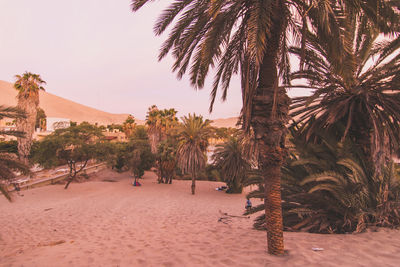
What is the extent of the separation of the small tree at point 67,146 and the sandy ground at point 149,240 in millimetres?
5790

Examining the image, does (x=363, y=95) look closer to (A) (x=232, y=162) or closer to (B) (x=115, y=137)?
(A) (x=232, y=162)

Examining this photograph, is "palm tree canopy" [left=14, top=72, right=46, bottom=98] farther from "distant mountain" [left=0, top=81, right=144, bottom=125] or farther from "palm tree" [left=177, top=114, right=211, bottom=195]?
"distant mountain" [left=0, top=81, right=144, bottom=125]

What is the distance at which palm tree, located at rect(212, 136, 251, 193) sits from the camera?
2141 cm

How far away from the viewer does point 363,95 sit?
6711 mm

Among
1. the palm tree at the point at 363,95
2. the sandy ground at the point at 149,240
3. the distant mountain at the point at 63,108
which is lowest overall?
the sandy ground at the point at 149,240

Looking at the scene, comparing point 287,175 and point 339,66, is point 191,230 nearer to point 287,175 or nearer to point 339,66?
point 287,175

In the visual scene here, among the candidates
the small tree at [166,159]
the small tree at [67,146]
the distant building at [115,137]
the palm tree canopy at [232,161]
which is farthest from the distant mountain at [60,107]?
the palm tree canopy at [232,161]

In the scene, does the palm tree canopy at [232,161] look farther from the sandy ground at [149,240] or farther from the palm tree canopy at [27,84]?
the palm tree canopy at [27,84]

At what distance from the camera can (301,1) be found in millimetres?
4758

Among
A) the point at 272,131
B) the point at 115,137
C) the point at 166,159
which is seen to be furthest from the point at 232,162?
the point at 115,137

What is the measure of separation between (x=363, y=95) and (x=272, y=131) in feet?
12.3

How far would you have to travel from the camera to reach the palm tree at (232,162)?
21406 mm

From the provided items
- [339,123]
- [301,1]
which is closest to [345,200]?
[339,123]

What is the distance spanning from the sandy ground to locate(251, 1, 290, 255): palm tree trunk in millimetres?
725
